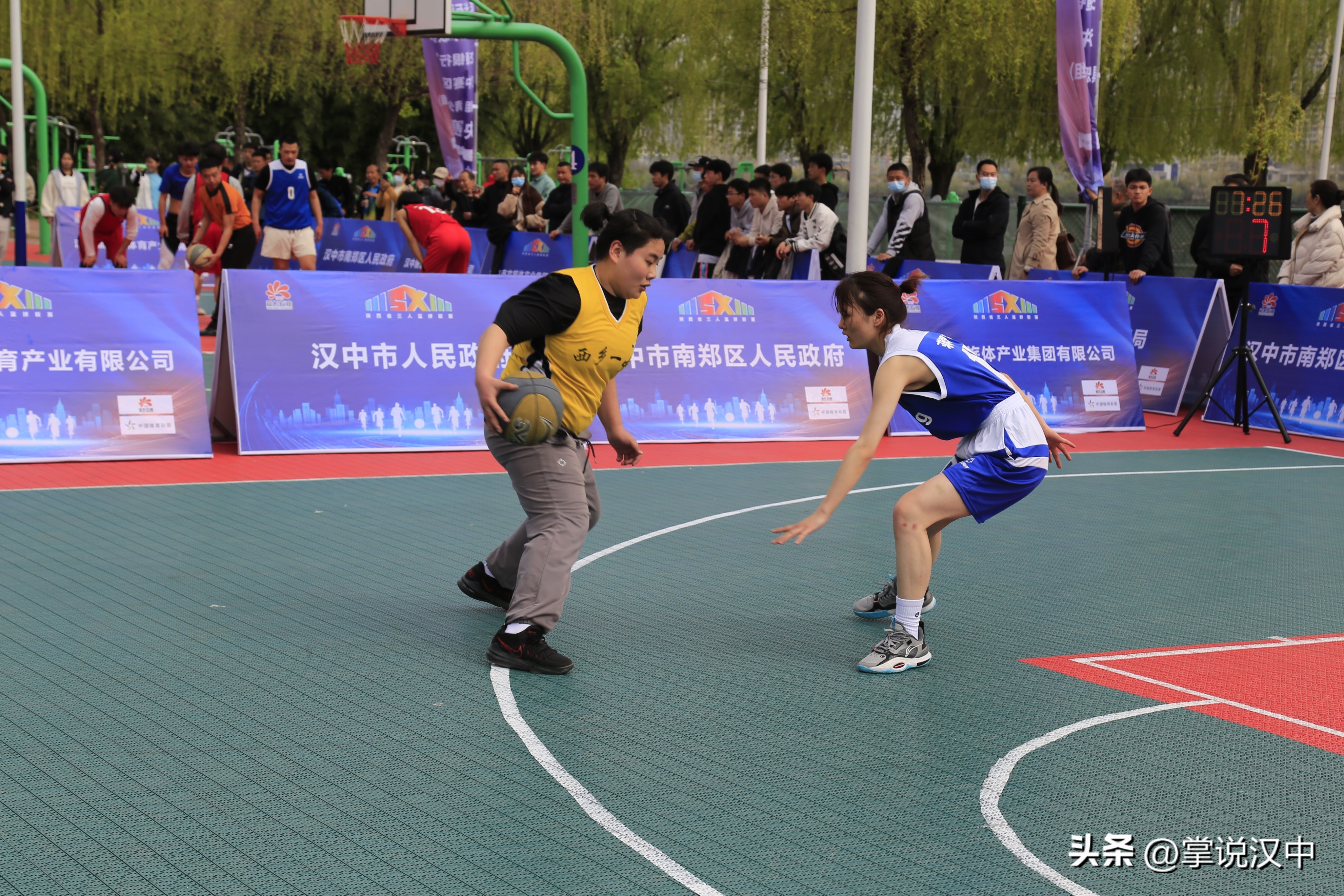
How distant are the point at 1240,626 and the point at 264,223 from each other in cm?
1277

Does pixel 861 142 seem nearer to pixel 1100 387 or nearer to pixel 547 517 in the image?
pixel 1100 387

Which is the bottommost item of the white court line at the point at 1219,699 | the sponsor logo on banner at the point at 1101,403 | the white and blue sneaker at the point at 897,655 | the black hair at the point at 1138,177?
the white court line at the point at 1219,699

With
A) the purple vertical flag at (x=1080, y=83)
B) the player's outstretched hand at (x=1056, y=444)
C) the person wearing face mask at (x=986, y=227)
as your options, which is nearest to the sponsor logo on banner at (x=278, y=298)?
the player's outstretched hand at (x=1056, y=444)

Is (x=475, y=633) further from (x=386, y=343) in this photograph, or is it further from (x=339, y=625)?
(x=386, y=343)

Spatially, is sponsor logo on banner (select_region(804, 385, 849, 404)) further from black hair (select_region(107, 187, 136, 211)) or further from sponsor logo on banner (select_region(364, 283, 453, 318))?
black hair (select_region(107, 187, 136, 211))

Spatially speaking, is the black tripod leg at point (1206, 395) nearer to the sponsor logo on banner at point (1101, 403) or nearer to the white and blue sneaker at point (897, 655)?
the sponsor logo on banner at point (1101, 403)

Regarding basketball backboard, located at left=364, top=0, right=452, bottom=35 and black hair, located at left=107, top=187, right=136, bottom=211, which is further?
basketball backboard, located at left=364, top=0, right=452, bottom=35

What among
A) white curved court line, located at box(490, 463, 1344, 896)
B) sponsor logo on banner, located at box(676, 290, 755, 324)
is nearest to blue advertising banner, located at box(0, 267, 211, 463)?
sponsor logo on banner, located at box(676, 290, 755, 324)

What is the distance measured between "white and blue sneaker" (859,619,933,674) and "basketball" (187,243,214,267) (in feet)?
33.1

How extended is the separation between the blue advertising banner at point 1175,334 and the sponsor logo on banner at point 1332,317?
0.86 m

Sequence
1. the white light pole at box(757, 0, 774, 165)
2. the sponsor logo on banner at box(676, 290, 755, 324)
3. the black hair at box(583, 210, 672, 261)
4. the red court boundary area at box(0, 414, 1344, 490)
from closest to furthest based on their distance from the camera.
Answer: the black hair at box(583, 210, 672, 261) < the red court boundary area at box(0, 414, 1344, 490) < the sponsor logo on banner at box(676, 290, 755, 324) < the white light pole at box(757, 0, 774, 165)

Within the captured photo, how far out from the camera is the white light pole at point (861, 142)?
12641 mm

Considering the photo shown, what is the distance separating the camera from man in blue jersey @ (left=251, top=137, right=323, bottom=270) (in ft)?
52.7

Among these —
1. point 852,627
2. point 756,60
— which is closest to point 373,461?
point 852,627
